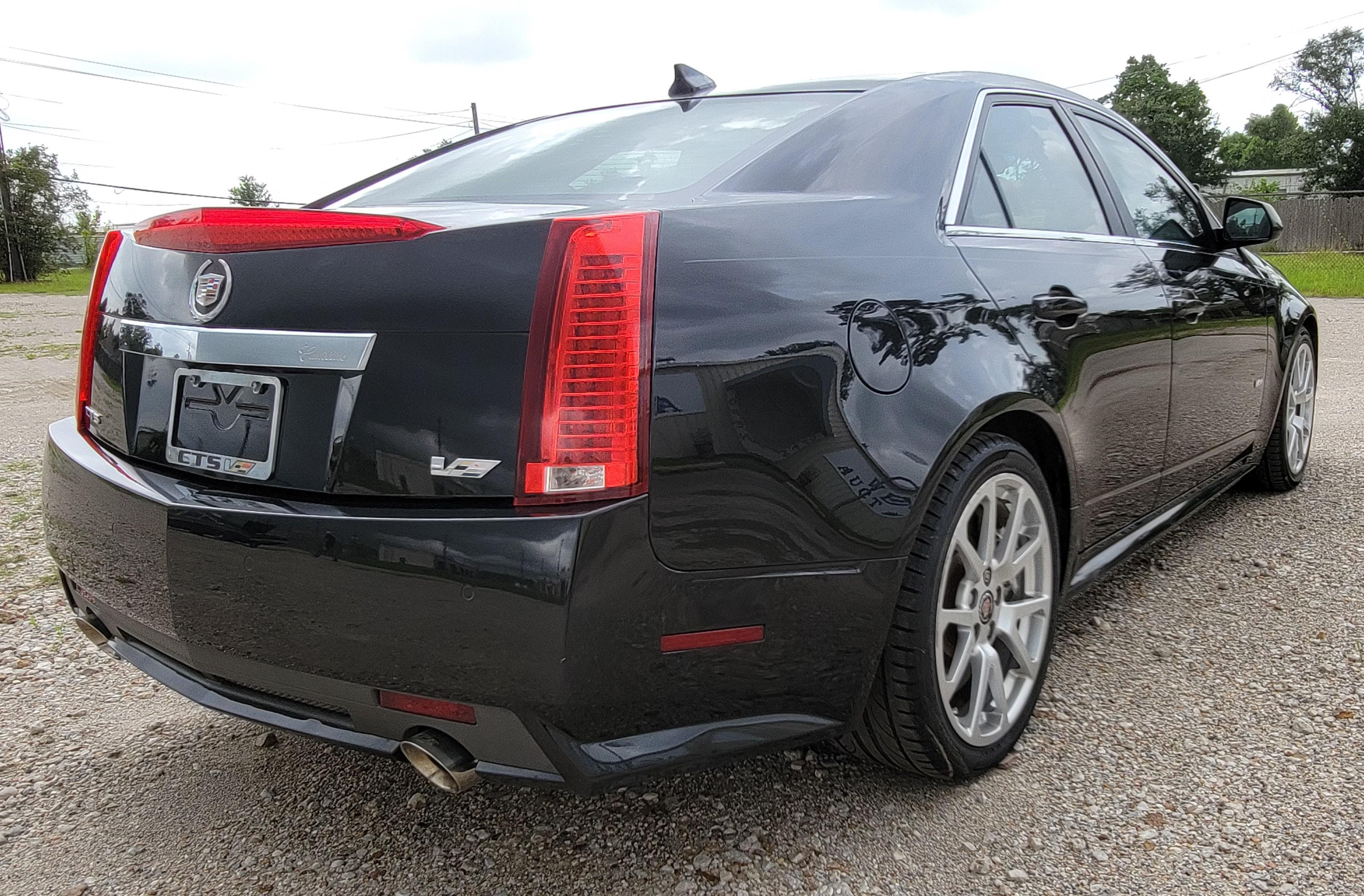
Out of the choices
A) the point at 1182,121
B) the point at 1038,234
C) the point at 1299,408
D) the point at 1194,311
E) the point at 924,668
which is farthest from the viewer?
the point at 1182,121

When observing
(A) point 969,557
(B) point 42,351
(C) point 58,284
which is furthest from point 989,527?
(C) point 58,284

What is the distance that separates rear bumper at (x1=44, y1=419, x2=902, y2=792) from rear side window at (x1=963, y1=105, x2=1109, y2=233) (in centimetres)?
107

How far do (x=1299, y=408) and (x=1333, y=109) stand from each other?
4820cm

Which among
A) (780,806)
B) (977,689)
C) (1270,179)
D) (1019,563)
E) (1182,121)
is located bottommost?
(780,806)

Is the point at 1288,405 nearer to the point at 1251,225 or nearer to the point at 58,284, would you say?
the point at 1251,225

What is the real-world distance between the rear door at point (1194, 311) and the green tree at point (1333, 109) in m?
44.5

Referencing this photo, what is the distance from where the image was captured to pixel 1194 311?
3189mm

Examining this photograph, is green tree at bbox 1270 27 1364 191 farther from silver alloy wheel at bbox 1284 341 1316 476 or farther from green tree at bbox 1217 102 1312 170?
silver alloy wheel at bbox 1284 341 1316 476

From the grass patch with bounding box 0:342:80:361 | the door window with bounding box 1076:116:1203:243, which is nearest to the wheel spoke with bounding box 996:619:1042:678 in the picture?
the door window with bounding box 1076:116:1203:243

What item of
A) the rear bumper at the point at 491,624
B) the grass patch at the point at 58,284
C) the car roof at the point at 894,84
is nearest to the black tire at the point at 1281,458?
the car roof at the point at 894,84

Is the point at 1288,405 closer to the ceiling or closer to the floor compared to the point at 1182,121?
closer to the floor

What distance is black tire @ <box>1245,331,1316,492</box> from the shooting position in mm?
4332

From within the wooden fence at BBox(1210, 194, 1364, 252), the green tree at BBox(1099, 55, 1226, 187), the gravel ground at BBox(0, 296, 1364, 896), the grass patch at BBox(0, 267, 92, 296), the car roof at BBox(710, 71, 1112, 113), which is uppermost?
the green tree at BBox(1099, 55, 1226, 187)

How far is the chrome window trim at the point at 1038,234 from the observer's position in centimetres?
228
